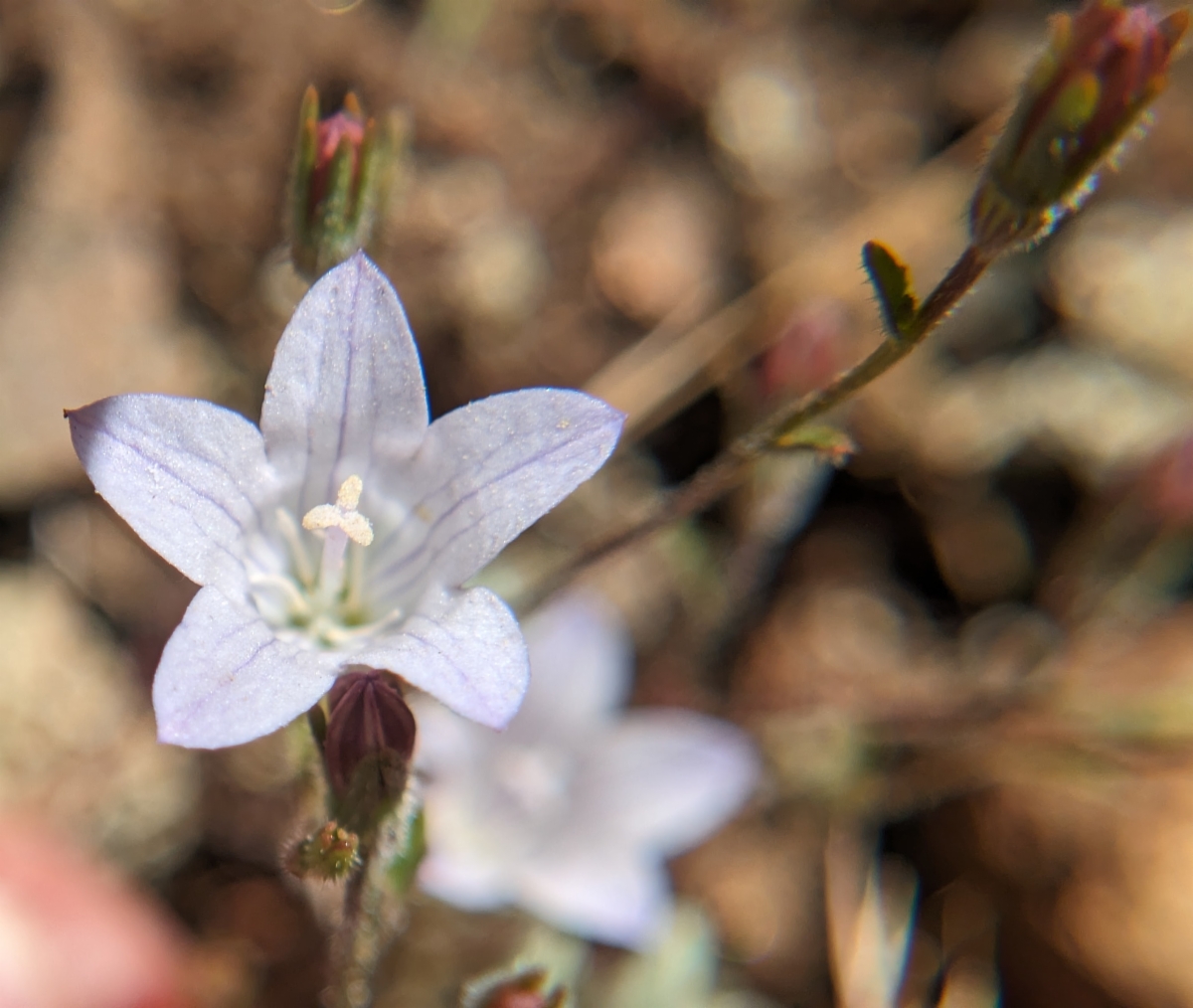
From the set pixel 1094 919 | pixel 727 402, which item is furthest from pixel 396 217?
pixel 1094 919

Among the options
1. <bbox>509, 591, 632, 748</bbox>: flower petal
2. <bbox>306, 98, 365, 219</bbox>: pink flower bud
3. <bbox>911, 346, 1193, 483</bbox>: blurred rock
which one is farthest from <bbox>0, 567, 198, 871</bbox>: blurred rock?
<bbox>911, 346, 1193, 483</bbox>: blurred rock

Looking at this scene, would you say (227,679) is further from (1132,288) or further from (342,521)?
(1132,288)

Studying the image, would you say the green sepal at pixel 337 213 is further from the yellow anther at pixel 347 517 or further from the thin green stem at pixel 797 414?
the thin green stem at pixel 797 414

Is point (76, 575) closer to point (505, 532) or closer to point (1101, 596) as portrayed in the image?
point (505, 532)

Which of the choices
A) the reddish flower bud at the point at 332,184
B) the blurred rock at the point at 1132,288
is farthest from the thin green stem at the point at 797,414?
the blurred rock at the point at 1132,288

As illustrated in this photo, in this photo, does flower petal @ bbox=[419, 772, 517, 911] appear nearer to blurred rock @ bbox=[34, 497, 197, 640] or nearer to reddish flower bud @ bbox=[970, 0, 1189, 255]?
blurred rock @ bbox=[34, 497, 197, 640]

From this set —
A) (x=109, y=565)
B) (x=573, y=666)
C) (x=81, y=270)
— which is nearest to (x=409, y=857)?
(x=573, y=666)
